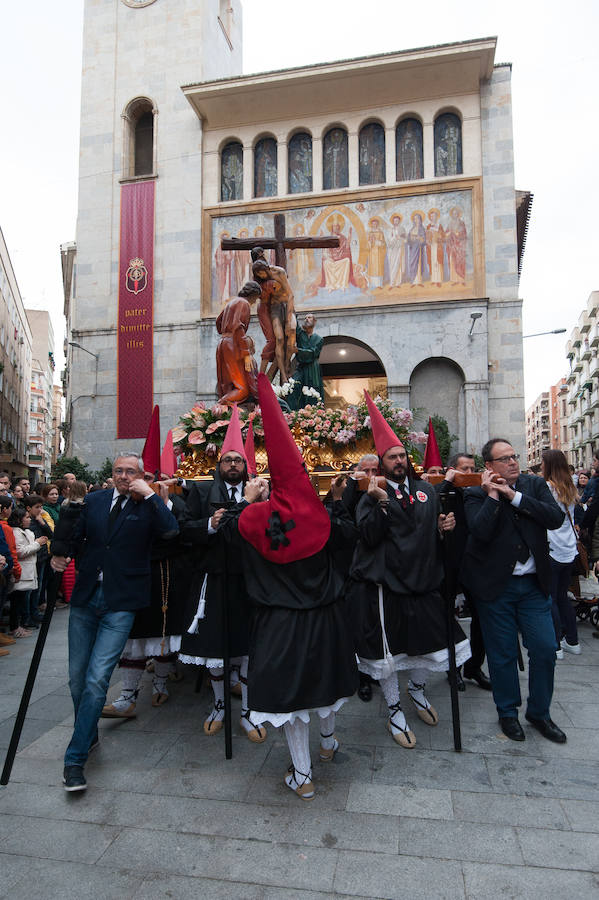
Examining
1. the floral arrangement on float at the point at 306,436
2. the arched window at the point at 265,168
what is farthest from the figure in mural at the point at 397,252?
the floral arrangement on float at the point at 306,436

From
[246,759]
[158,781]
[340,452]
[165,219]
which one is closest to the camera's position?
[158,781]

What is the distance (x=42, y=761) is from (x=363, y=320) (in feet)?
55.5

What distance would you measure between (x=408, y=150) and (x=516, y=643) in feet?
63.5

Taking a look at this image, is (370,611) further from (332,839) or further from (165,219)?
(165,219)

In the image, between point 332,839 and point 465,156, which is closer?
point 332,839

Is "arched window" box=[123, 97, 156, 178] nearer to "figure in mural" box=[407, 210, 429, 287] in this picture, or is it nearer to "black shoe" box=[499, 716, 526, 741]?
"figure in mural" box=[407, 210, 429, 287]

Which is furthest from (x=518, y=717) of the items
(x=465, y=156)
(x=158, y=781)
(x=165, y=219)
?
(x=165, y=219)

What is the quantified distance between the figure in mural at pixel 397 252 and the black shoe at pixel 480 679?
1573cm

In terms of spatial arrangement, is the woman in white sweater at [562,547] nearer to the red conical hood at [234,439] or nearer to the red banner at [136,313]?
the red conical hood at [234,439]

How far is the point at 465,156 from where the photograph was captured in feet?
62.5

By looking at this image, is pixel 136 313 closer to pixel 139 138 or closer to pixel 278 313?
pixel 139 138

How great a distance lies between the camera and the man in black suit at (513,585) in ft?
13.3

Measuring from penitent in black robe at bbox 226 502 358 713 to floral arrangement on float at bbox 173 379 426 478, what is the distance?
11.1ft

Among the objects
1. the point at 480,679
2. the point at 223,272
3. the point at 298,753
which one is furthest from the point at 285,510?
the point at 223,272
